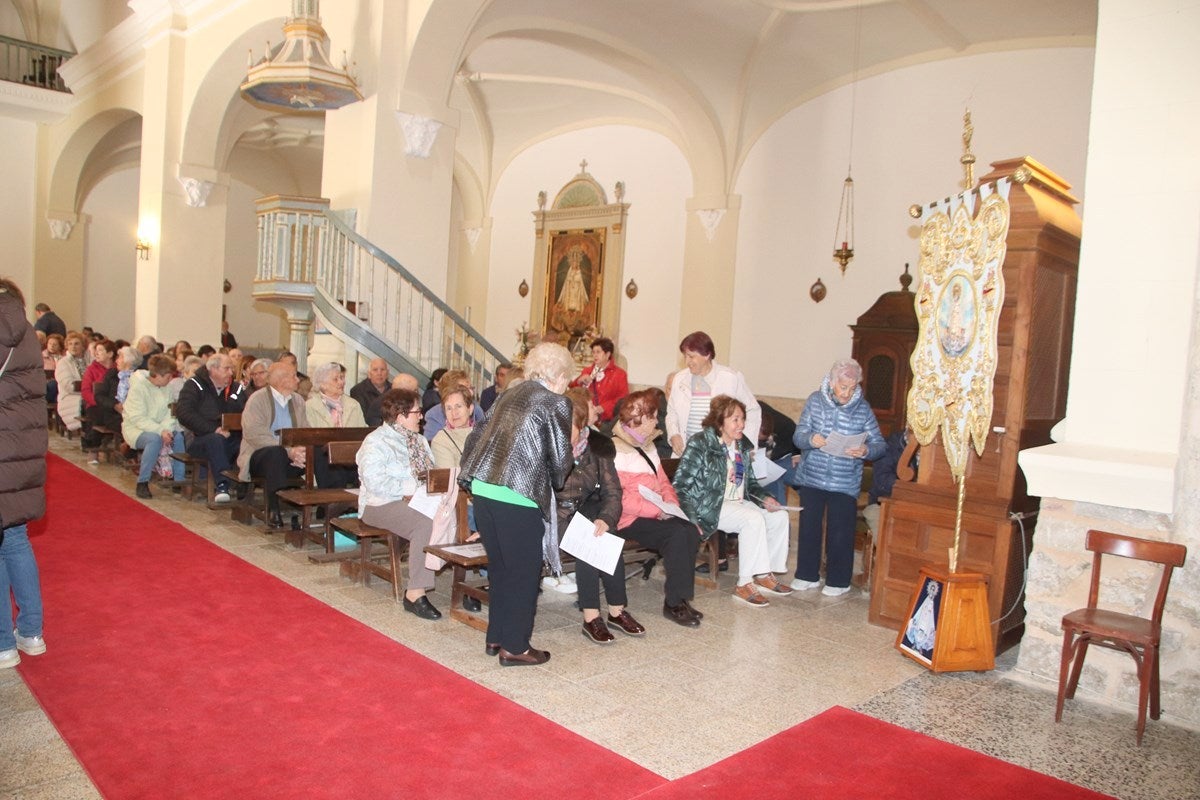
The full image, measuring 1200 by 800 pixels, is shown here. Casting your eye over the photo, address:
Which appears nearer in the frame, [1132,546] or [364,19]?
[1132,546]

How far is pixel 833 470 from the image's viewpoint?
221 inches

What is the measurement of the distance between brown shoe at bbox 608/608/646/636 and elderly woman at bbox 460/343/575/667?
64cm

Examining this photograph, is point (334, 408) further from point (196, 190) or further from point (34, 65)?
point (34, 65)

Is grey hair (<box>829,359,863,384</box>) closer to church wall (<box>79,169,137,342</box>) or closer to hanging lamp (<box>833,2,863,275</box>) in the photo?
hanging lamp (<box>833,2,863,275</box>)

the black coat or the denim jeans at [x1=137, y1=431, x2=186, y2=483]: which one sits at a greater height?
the black coat

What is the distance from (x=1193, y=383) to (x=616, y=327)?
10.4m

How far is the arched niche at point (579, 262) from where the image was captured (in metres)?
14.0

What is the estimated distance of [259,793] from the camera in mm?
2781

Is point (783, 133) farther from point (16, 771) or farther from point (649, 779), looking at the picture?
point (16, 771)

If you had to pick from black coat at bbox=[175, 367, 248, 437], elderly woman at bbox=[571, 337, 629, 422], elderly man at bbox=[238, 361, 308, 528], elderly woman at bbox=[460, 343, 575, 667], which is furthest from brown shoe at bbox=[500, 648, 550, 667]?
black coat at bbox=[175, 367, 248, 437]

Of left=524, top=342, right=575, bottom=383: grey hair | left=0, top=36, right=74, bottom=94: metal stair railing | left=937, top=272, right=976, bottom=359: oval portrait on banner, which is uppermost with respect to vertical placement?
left=0, top=36, right=74, bottom=94: metal stair railing

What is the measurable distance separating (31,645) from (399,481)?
1835 mm

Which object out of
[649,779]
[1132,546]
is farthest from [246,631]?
[1132,546]

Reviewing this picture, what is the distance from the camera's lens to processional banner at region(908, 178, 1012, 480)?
4.32 meters
